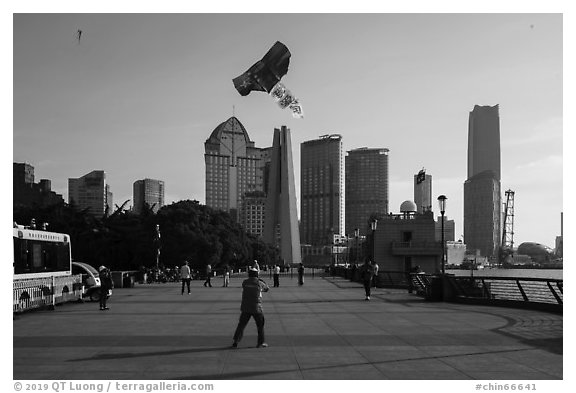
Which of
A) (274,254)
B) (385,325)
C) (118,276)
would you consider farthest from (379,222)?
(274,254)

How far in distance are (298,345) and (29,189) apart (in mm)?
93257

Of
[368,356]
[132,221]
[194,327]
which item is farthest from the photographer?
[132,221]

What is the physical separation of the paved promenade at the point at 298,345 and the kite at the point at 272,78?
1386 cm

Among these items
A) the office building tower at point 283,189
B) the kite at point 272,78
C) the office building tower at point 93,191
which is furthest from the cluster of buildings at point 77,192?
the kite at point 272,78

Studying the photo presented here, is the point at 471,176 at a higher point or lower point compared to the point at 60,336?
higher

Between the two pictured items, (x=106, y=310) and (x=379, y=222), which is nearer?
(x=106, y=310)

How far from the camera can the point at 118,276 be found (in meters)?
42.1

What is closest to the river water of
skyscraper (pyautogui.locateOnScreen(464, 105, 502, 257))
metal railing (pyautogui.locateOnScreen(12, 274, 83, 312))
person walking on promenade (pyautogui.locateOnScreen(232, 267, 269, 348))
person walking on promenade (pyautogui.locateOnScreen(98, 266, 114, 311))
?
skyscraper (pyautogui.locateOnScreen(464, 105, 502, 257))

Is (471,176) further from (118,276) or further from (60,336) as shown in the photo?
(60,336)

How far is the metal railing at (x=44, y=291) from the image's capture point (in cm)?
2156

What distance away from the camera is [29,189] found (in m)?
98.6

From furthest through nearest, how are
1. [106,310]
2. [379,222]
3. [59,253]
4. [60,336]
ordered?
[379,222] → [59,253] → [106,310] → [60,336]

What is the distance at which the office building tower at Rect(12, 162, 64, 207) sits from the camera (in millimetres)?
86812

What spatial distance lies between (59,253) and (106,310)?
5.46 metres
